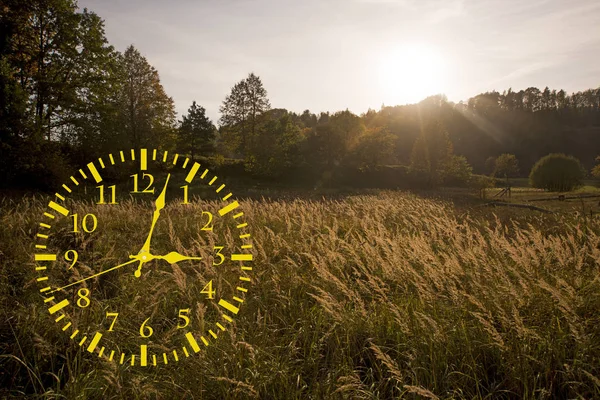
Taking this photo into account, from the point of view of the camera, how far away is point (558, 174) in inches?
1690

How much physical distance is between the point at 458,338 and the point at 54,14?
72.5ft

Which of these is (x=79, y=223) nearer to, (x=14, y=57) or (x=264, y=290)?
(x=264, y=290)

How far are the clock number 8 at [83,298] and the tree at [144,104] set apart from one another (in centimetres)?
2364

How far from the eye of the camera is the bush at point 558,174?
42406mm

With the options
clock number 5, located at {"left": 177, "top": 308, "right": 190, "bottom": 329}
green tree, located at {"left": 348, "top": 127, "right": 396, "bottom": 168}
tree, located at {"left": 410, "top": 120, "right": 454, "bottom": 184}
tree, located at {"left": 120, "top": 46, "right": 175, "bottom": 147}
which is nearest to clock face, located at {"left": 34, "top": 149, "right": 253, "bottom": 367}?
clock number 5, located at {"left": 177, "top": 308, "right": 190, "bottom": 329}

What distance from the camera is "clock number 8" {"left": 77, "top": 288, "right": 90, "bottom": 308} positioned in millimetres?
3273

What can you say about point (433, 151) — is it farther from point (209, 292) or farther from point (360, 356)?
point (360, 356)

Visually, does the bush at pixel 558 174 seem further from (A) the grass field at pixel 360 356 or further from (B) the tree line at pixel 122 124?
(A) the grass field at pixel 360 356

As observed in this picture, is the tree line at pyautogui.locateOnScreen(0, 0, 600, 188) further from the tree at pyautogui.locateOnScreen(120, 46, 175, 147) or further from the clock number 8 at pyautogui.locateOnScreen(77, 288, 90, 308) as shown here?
the clock number 8 at pyautogui.locateOnScreen(77, 288, 90, 308)

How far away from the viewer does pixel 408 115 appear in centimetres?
12988

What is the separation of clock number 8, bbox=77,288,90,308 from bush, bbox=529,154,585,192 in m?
53.7

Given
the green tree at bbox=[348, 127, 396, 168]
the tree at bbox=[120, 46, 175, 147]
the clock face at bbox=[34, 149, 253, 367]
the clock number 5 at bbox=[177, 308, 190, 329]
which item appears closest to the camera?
the clock face at bbox=[34, 149, 253, 367]

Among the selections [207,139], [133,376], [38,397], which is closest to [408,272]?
[133,376]

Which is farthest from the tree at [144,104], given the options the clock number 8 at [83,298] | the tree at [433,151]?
the tree at [433,151]
